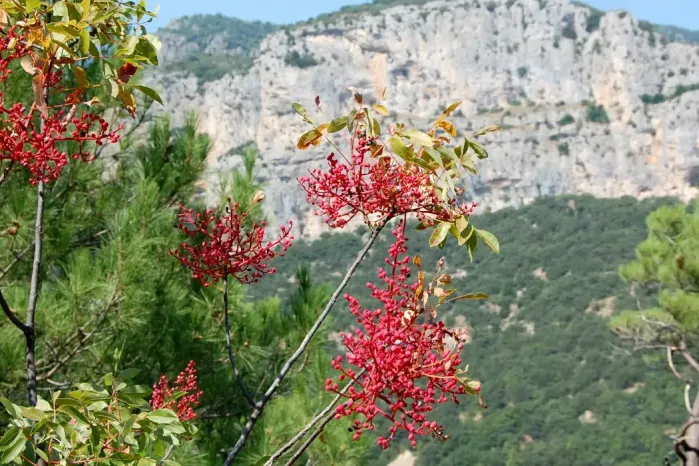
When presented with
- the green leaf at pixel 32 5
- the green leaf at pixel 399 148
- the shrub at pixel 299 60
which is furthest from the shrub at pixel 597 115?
the green leaf at pixel 32 5

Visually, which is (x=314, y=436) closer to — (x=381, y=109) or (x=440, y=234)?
(x=440, y=234)

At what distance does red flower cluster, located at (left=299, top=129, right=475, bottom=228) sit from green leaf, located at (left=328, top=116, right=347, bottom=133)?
0.03 meters

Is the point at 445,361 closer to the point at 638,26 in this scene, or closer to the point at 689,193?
the point at 689,193

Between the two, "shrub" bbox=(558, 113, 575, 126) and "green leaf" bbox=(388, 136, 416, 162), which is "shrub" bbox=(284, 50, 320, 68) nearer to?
"shrub" bbox=(558, 113, 575, 126)

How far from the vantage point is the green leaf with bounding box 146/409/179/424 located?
0.92m

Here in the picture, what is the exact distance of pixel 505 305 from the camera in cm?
3328

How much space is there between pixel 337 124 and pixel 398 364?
343mm

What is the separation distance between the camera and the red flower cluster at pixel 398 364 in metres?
0.84

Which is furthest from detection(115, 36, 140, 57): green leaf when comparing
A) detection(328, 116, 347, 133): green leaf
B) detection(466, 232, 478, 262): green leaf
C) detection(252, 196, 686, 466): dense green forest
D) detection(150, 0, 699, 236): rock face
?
detection(150, 0, 699, 236): rock face

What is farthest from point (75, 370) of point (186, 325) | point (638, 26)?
point (638, 26)

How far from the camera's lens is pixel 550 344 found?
29.4 metres

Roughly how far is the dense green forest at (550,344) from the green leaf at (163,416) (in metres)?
15.5

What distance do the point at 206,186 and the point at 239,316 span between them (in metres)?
0.76

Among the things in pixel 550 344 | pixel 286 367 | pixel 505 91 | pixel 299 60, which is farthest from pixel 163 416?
pixel 299 60
